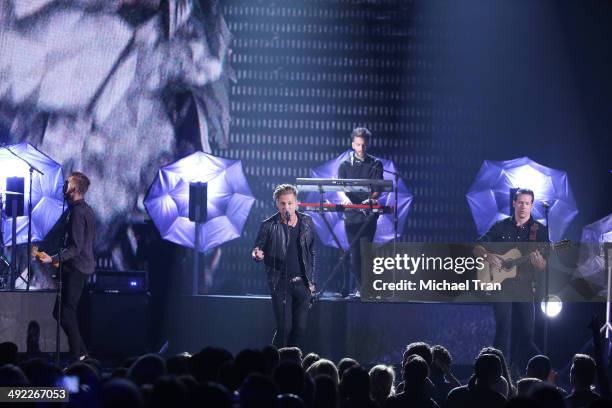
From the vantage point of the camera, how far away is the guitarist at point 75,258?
11.0m

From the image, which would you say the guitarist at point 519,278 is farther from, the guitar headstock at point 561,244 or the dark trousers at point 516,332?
the guitar headstock at point 561,244

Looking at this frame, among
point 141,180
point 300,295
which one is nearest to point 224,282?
point 141,180

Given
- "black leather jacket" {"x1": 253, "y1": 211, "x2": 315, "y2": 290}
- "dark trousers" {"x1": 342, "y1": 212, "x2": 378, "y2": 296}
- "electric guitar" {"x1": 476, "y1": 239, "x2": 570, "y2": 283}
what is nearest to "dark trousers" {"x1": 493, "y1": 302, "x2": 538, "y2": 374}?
"electric guitar" {"x1": 476, "y1": 239, "x2": 570, "y2": 283}

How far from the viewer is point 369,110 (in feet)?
52.1

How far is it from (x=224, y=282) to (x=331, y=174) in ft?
7.82

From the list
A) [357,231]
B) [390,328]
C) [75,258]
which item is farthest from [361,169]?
[75,258]

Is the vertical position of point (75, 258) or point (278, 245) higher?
point (278, 245)

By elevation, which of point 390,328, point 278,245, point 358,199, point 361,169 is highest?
point 361,169

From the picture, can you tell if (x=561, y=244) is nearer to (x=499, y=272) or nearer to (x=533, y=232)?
(x=533, y=232)

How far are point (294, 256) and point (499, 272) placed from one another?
2219 mm

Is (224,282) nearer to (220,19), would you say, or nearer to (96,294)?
(96,294)

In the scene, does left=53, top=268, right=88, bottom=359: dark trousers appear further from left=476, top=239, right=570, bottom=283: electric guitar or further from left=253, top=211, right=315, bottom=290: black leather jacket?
left=476, top=239, right=570, bottom=283: electric guitar

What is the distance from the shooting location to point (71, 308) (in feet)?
36.3

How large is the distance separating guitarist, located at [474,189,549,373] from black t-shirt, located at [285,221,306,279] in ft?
6.22
